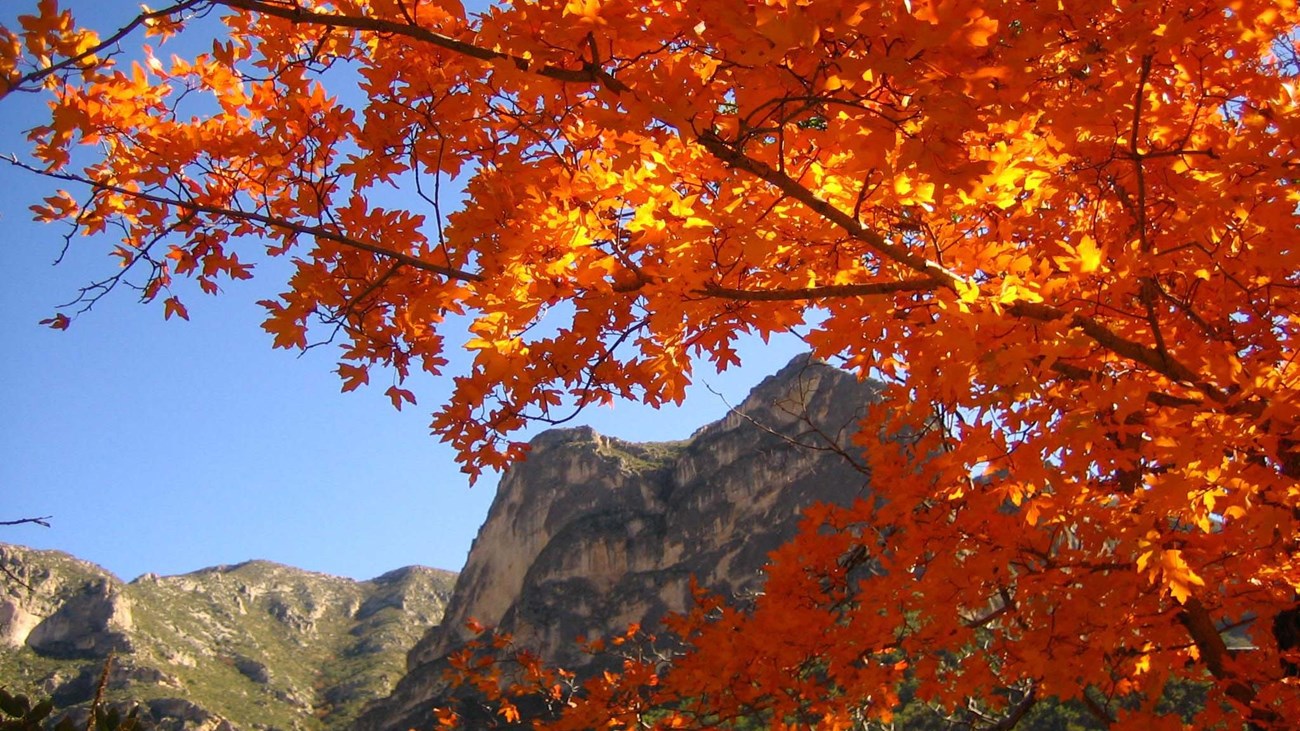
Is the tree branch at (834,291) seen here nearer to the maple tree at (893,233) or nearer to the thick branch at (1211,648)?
the maple tree at (893,233)

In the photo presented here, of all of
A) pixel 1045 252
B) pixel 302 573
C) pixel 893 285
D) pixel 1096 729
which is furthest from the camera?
pixel 302 573

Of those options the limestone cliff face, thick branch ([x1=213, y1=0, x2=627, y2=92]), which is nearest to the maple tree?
thick branch ([x1=213, y1=0, x2=627, y2=92])

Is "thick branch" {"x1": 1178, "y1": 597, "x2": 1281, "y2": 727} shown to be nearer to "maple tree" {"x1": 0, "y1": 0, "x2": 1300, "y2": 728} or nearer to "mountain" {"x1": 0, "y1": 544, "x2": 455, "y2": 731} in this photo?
"maple tree" {"x1": 0, "y1": 0, "x2": 1300, "y2": 728}

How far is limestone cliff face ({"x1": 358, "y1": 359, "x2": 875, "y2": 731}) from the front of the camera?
183 ft

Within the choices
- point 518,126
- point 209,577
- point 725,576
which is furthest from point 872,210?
point 209,577

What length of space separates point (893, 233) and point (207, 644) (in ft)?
238

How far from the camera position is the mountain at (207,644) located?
52000 millimetres

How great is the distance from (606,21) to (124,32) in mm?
1216

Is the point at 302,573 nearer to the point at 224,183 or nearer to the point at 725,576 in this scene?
the point at 725,576

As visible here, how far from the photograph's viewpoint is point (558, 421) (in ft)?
9.51

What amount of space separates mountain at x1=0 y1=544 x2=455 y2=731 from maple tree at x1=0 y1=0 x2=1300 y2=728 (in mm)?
48600

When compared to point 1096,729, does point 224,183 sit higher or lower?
higher

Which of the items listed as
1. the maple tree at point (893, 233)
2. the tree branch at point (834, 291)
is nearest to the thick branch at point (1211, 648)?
the maple tree at point (893, 233)

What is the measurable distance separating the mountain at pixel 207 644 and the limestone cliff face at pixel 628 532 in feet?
25.3
